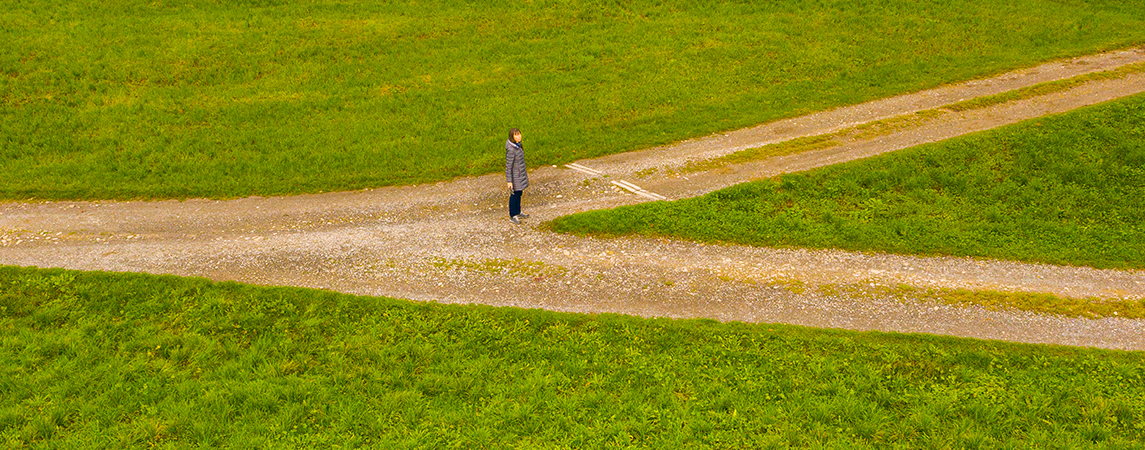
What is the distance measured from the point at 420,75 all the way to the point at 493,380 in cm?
1872

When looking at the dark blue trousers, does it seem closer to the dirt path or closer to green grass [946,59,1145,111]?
the dirt path

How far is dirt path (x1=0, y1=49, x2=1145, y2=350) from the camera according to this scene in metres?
13.8

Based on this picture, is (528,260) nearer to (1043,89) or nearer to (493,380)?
(493,380)

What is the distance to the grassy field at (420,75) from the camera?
68.1 ft

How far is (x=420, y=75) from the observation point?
27.2 meters

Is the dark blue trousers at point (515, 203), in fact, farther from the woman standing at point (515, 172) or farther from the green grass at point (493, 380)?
the green grass at point (493, 380)

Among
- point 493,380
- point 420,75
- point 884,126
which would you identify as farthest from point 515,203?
point 884,126

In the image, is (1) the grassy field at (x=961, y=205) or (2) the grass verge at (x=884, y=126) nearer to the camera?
(1) the grassy field at (x=961, y=205)

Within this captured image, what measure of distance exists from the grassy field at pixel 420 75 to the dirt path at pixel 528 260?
1.57 metres

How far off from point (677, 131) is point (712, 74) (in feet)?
18.6

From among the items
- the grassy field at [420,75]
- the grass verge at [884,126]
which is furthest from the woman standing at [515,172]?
the grass verge at [884,126]

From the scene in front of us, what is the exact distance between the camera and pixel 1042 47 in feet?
94.0

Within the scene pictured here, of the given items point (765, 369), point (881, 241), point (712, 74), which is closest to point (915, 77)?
point (712, 74)

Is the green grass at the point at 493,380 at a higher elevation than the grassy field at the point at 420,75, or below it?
below
